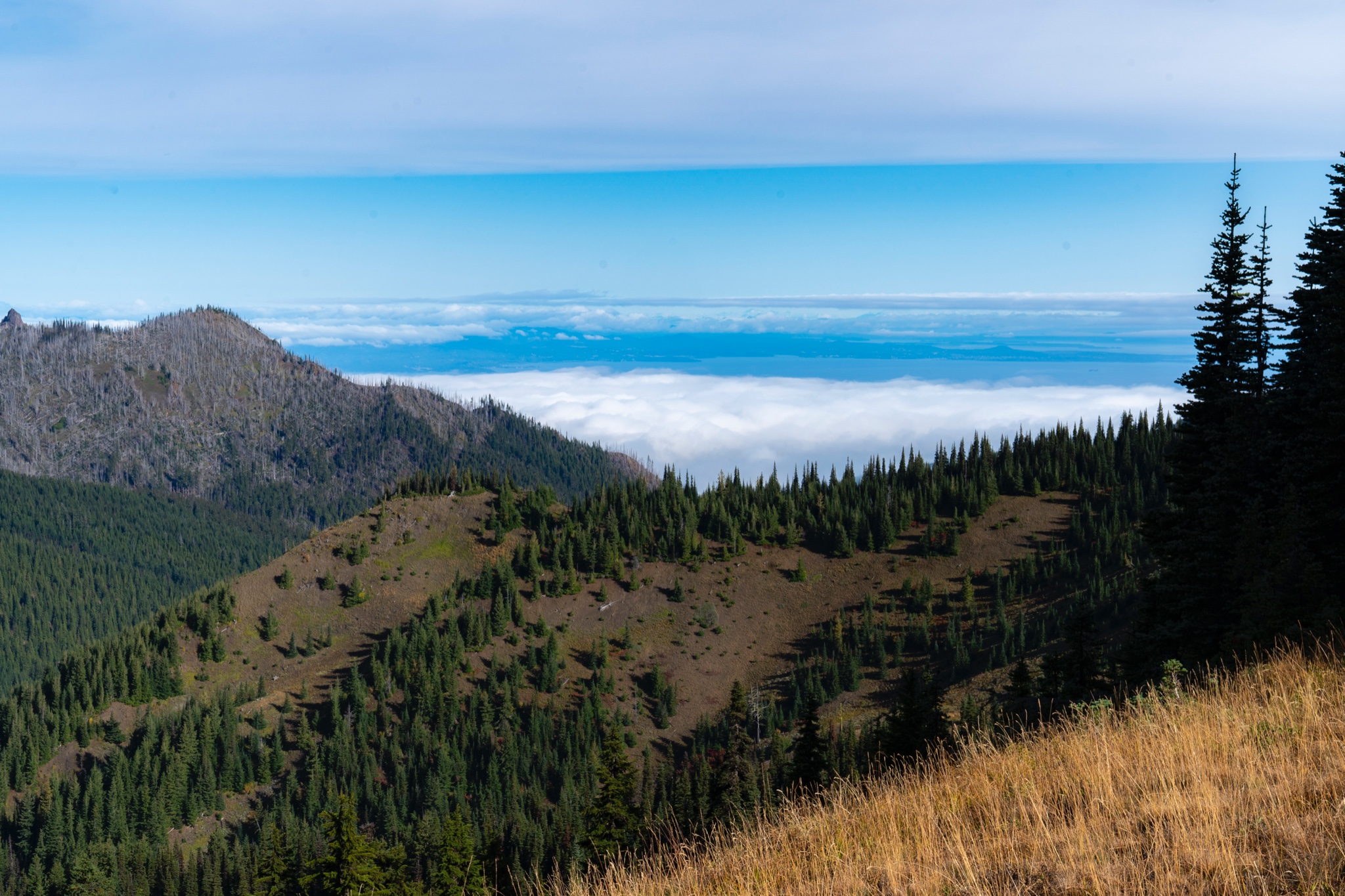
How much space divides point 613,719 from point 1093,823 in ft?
596

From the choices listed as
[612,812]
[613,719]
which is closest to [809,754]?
[612,812]

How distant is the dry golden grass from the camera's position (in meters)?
8.71

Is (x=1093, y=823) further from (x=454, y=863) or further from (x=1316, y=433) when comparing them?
(x=454, y=863)

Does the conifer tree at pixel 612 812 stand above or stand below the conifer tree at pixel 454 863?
above

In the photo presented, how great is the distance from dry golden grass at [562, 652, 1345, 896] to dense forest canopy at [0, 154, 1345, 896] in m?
3.21

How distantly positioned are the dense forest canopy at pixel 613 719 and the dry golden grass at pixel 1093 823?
321 centimetres

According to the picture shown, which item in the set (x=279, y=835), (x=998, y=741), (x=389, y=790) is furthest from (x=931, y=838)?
(x=389, y=790)

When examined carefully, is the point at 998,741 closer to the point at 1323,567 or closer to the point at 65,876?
the point at 1323,567

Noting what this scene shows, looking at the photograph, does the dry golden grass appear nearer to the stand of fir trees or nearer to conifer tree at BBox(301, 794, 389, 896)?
the stand of fir trees

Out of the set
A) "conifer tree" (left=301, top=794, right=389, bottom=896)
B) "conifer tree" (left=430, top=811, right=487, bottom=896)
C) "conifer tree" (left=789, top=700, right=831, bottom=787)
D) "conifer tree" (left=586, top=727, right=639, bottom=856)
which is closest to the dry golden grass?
"conifer tree" (left=586, top=727, right=639, bottom=856)

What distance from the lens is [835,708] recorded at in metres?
177

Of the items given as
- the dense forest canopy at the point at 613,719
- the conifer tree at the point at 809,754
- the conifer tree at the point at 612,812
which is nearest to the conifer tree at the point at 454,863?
the dense forest canopy at the point at 613,719

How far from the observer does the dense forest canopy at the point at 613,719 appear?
3741 centimetres

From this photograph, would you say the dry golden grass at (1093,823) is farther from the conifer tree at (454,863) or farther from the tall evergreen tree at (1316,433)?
the conifer tree at (454,863)
